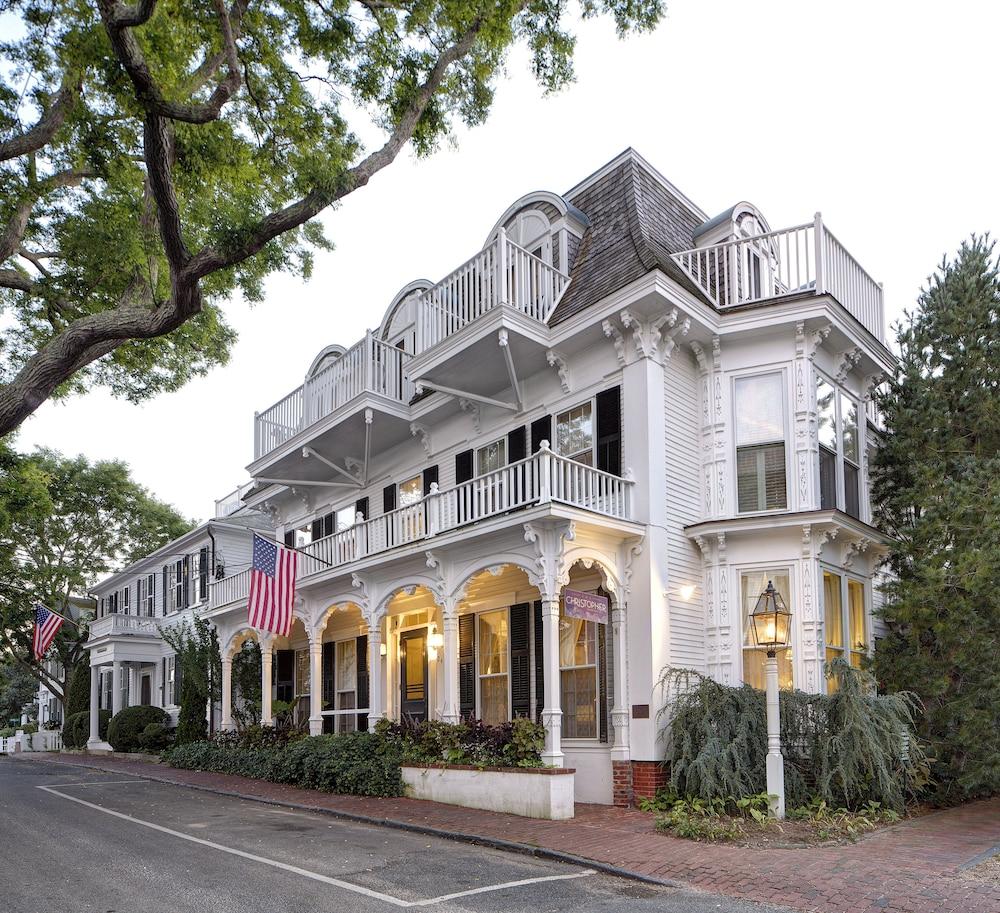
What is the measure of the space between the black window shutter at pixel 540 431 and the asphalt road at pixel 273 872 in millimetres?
6905

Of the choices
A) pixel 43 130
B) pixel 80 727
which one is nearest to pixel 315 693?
pixel 43 130

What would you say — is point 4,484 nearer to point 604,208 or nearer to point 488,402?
point 488,402

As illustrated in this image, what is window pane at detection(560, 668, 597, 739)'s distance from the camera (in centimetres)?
1397

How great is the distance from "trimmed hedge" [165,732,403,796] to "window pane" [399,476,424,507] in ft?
16.4

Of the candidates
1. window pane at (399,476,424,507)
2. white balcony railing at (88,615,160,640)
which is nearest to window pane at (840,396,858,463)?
window pane at (399,476,424,507)

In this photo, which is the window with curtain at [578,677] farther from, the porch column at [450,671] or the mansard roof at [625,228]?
the mansard roof at [625,228]

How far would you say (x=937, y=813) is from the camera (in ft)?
40.8

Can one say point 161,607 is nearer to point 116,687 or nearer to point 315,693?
point 116,687

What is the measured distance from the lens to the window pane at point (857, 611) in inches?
583

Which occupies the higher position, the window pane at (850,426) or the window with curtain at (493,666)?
the window pane at (850,426)

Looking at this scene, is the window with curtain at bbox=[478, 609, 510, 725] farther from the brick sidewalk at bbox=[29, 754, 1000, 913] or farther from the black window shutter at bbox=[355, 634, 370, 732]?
the black window shutter at bbox=[355, 634, 370, 732]

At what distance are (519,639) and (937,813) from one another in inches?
263

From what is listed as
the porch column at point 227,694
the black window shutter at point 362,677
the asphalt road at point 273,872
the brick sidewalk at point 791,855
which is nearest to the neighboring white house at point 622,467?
the brick sidewalk at point 791,855

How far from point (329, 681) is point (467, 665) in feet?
20.2
